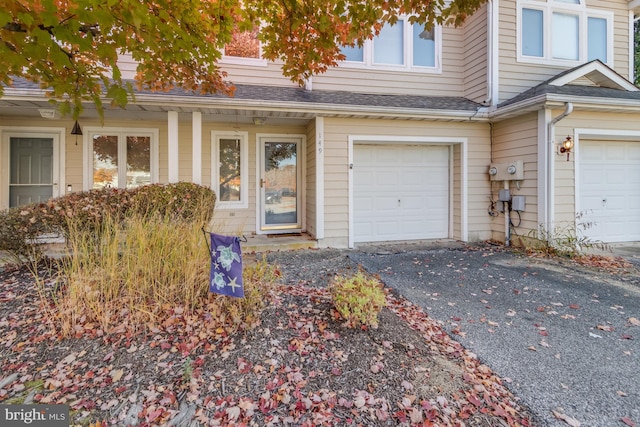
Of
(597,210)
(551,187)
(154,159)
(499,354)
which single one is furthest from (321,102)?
(597,210)

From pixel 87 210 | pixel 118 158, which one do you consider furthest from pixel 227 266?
pixel 118 158

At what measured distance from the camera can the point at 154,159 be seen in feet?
22.7

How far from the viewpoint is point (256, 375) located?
226 cm

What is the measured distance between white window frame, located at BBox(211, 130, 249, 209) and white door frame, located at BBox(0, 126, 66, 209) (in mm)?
2954

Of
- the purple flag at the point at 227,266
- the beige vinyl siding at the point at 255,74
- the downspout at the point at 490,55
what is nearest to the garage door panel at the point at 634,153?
the downspout at the point at 490,55

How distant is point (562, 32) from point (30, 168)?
1193 centimetres

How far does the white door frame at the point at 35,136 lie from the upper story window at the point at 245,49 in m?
3.81

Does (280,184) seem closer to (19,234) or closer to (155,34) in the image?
(19,234)

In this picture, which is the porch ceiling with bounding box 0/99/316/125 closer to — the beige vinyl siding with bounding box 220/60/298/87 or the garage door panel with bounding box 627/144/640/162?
the beige vinyl siding with bounding box 220/60/298/87

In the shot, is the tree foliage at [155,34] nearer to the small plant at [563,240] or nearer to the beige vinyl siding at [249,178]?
the beige vinyl siding at [249,178]

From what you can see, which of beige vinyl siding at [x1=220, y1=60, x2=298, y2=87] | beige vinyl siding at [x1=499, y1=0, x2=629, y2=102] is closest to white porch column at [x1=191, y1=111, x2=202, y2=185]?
beige vinyl siding at [x1=220, y1=60, x2=298, y2=87]

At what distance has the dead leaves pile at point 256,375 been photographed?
197 centimetres

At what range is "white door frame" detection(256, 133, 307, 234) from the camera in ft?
24.3

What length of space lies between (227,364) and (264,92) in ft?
17.2
